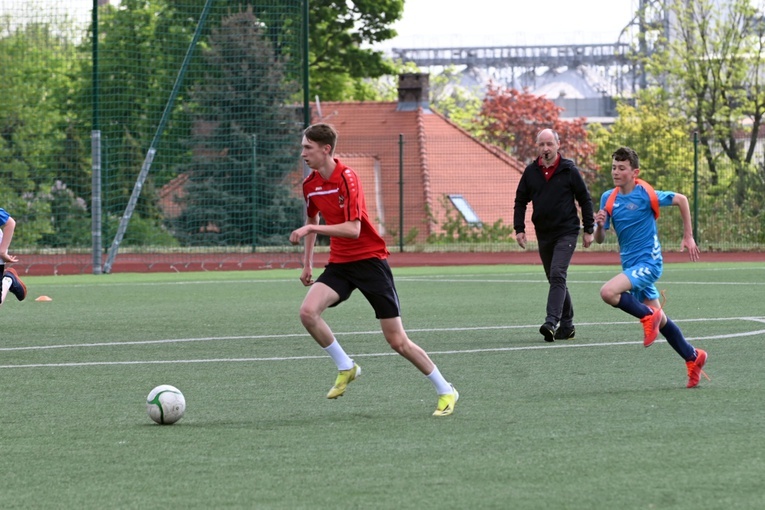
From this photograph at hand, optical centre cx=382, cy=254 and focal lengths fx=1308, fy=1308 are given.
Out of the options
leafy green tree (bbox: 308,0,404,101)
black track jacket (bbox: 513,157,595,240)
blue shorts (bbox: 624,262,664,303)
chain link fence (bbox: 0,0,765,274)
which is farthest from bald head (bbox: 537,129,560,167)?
leafy green tree (bbox: 308,0,404,101)

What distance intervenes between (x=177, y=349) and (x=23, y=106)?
1750 cm

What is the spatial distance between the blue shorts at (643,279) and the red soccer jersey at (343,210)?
6.79ft

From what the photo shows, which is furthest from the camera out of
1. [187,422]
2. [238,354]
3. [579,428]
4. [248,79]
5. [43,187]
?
[248,79]

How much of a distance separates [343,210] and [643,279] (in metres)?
2.48

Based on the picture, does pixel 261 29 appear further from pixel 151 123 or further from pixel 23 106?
pixel 23 106

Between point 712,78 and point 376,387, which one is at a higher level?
point 712,78

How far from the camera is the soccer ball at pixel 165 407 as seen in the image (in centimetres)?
740

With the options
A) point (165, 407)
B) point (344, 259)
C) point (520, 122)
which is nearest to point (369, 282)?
point (344, 259)

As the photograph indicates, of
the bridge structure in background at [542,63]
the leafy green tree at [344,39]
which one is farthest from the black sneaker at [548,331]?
the bridge structure in background at [542,63]

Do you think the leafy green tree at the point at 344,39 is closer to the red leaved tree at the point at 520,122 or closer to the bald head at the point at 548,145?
the red leaved tree at the point at 520,122

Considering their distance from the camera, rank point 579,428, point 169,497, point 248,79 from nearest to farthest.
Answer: point 169,497 < point 579,428 < point 248,79

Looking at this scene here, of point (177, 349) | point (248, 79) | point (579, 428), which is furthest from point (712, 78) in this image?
point (579, 428)

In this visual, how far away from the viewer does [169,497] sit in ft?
17.9

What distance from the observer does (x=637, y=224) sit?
9469 mm
